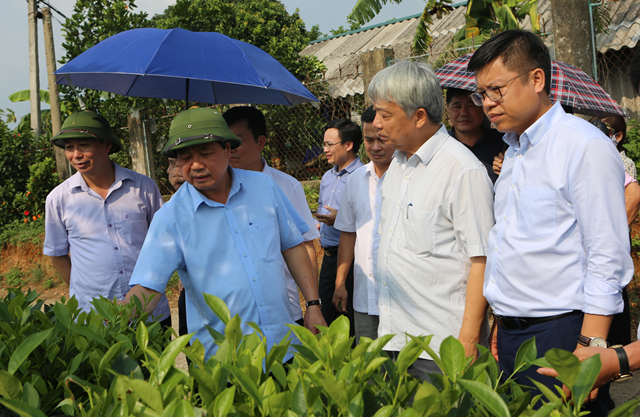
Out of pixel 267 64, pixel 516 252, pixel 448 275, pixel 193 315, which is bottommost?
pixel 193 315

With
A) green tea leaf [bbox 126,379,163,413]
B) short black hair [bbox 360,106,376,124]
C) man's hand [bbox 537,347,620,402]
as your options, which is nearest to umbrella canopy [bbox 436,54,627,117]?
short black hair [bbox 360,106,376,124]

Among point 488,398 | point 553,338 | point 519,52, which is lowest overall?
point 553,338

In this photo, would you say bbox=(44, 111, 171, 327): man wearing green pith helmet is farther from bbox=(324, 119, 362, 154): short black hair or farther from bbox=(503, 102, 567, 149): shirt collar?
bbox=(503, 102, 567, 149): shirt collar

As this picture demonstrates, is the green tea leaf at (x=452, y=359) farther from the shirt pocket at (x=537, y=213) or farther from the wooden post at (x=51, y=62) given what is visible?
the wooden post at (x=51, y=62)

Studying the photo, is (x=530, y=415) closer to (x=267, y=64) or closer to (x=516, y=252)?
(x=516, y=252)

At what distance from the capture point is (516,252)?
74.0 inches

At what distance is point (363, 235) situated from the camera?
2.98 m

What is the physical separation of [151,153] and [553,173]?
7353 mm

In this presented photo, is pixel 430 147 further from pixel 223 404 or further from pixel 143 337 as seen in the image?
pixel 223 404

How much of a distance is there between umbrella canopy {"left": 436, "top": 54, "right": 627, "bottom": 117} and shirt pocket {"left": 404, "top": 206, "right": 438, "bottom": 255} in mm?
1000

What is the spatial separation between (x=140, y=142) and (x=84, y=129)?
532cm

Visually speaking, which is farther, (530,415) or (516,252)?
(516,252)

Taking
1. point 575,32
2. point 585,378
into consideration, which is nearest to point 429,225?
point 585,378

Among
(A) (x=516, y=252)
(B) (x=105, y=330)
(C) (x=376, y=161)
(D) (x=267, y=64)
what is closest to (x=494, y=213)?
(A) (x=516, y=252)
